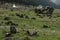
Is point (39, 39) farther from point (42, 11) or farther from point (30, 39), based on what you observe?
point (42, 11)

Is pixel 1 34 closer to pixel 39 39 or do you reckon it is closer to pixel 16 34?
pixel 16 34

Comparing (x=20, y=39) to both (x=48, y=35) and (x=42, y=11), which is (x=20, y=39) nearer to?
(x=48, y=35)

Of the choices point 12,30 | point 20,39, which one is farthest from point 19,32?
point 20,39

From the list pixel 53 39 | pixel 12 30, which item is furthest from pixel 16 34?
pixel 53 39

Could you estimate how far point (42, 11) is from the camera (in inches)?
6988

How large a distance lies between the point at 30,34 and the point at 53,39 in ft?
26.2

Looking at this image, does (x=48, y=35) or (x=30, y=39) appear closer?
(x=30, y=39)

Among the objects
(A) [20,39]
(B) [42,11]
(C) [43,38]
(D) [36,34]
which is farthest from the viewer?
(B) [42,11]

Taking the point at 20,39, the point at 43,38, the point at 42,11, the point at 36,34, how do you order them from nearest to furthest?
the point at 20,39
the point at 43,38
the point at 36,34
the point at 42,11

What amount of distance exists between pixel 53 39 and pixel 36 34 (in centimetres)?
756

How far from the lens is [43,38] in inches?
2714

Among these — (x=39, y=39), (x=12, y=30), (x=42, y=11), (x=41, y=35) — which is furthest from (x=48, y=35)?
(x=42, y=11)

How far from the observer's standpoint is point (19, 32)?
253 ft

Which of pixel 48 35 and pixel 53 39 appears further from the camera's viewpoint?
pixel 48 35
